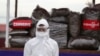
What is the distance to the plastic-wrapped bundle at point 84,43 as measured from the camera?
271 inches

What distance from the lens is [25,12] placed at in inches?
308

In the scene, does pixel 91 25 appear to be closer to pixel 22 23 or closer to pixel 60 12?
pixel 60 12

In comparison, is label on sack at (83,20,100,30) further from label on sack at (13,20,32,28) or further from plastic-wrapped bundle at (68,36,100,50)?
label on sack at (13,20,32,28)

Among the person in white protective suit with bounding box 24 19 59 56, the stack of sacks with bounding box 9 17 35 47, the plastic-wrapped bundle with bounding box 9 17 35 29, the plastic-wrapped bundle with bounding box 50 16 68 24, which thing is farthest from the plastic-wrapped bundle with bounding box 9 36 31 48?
the person in white protective suit with bounding box 24 19 59 56

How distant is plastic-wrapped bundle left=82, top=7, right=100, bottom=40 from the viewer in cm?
707

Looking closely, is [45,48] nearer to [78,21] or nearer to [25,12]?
[78,21]

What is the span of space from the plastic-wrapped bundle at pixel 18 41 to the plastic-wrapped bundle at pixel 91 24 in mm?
1123

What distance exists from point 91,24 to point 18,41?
4.79 feet

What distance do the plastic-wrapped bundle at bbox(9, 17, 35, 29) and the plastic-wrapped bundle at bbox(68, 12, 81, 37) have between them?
73 centimetres

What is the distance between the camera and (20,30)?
7188 mm

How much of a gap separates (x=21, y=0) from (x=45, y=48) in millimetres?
A: 2737

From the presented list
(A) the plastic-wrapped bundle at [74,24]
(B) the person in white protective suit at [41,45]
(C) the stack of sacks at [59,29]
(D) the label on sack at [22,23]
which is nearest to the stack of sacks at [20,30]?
(D) the label on sack at [22,23]

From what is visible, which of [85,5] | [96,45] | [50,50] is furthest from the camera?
[85,5]

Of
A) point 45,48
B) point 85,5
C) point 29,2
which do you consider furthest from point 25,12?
point 45,48
